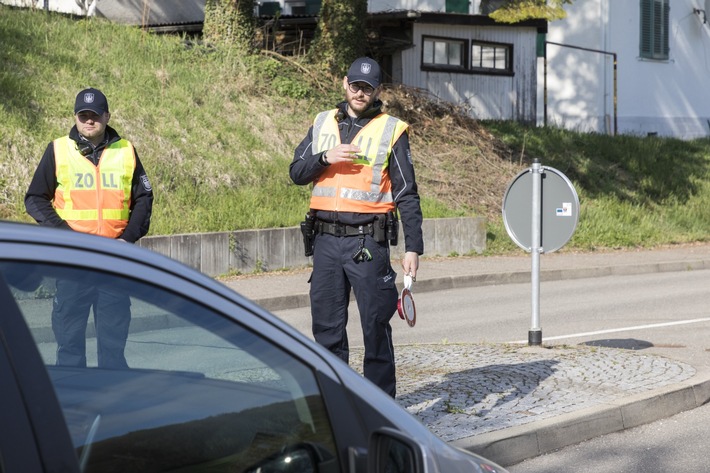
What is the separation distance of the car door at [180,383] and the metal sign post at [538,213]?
7.03m

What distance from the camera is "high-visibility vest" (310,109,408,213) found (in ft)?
20.4

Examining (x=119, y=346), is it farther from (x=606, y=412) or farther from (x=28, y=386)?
(x=606, y=412)

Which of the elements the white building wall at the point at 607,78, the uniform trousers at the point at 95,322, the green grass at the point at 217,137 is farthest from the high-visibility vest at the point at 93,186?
the white building wall at the point at 607,78

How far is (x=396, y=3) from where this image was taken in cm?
3203

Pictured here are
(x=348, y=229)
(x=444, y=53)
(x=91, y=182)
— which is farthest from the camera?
(x=444, y=53)

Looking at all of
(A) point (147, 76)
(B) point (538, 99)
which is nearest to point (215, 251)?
(A) point (147, 76)

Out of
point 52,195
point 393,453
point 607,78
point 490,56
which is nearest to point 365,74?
point 52,195

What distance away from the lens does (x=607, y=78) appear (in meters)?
31.8

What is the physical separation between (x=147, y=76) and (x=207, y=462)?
18.4m

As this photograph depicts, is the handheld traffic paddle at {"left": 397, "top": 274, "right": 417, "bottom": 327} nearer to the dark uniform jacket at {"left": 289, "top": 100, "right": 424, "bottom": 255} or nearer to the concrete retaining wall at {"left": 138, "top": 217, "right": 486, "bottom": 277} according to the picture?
the dark uniform jacket at {"left": 289, "top": 100, "right": 424, "bottom": 255}

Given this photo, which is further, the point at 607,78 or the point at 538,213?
the point at 607,78

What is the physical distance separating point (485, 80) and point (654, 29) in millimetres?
8364

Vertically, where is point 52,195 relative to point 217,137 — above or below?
below

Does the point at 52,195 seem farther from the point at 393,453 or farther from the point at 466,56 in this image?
the point at 466,56
